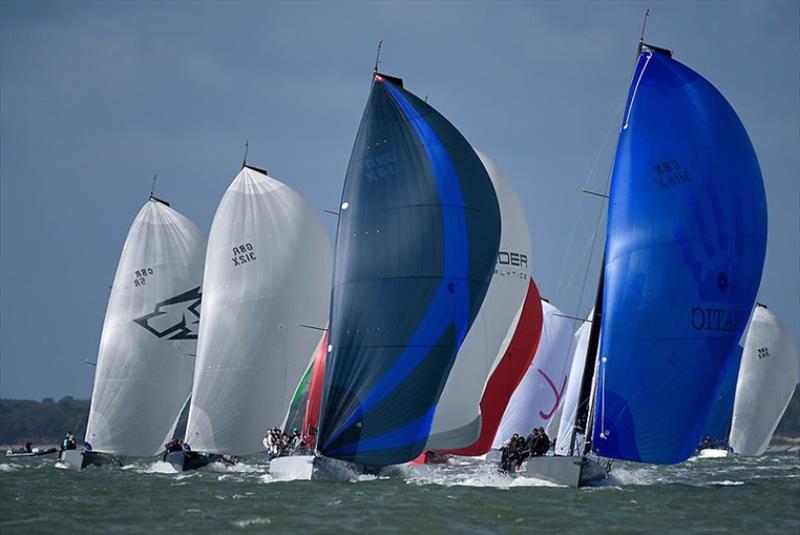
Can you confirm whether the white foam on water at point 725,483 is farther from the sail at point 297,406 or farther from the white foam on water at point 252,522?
the white foam on water at point 252,522

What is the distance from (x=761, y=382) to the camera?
6238 centimetres

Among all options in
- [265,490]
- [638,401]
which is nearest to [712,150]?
[638,401]

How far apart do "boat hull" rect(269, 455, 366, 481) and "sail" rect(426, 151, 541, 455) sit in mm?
2298

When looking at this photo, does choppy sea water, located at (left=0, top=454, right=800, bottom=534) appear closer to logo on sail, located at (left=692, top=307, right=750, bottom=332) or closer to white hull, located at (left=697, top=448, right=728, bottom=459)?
logo on sail, located at (left=692, top=307, right=750, bottom=332)

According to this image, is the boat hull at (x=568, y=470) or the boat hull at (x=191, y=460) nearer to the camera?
the boat hull at (x=568, y=470)

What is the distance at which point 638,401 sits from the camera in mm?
27219

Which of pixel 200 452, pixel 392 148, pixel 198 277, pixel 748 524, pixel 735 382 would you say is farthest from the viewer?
pixel 735 382

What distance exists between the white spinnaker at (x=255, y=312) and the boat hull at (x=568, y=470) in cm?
1029

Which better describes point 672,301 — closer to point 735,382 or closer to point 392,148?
point 392,148

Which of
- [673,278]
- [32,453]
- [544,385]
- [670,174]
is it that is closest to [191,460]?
[544,385]

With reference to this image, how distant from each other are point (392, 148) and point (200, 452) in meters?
12.5

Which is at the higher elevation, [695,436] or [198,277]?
[198,277]

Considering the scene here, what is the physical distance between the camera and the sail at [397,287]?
92.5ft

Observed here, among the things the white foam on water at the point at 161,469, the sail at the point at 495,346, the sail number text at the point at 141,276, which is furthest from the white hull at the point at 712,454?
the white foam on water at the point at 161,469
